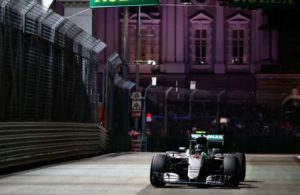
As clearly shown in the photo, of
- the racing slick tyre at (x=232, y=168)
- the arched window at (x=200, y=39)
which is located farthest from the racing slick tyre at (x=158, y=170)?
the arched window at (x=200, y=39)

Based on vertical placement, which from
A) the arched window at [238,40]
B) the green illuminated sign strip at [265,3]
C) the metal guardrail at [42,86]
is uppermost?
the arched window at [238,40]

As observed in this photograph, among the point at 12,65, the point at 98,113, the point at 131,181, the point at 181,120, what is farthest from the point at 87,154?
the point at 181,120

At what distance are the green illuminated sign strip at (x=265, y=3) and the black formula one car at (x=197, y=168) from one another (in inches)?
275

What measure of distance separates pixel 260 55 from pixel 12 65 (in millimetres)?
47111

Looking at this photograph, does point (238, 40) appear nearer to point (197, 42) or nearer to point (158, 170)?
point (197, 42)

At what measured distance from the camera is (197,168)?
1541 cm

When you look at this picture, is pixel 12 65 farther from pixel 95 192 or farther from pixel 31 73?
pixel 95 192

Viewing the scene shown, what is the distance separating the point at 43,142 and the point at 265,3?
7.65 meters

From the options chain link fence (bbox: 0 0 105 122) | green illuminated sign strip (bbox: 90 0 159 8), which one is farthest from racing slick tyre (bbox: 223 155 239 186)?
green illuminated sign strip (bbox: 90 0 159 8)

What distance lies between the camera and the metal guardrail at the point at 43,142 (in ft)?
64.3

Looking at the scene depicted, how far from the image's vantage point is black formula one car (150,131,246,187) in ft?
50.8

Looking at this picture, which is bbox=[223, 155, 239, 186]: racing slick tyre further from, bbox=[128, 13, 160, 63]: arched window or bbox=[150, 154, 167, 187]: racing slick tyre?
bbox=[128, 13, 160, 63]: arched window

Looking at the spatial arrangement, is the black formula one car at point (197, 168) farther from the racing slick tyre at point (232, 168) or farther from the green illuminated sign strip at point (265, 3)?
the green illuminated sign strip at point (265, 3)

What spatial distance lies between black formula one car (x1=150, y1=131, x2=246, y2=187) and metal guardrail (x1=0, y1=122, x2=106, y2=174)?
16.3 feet
